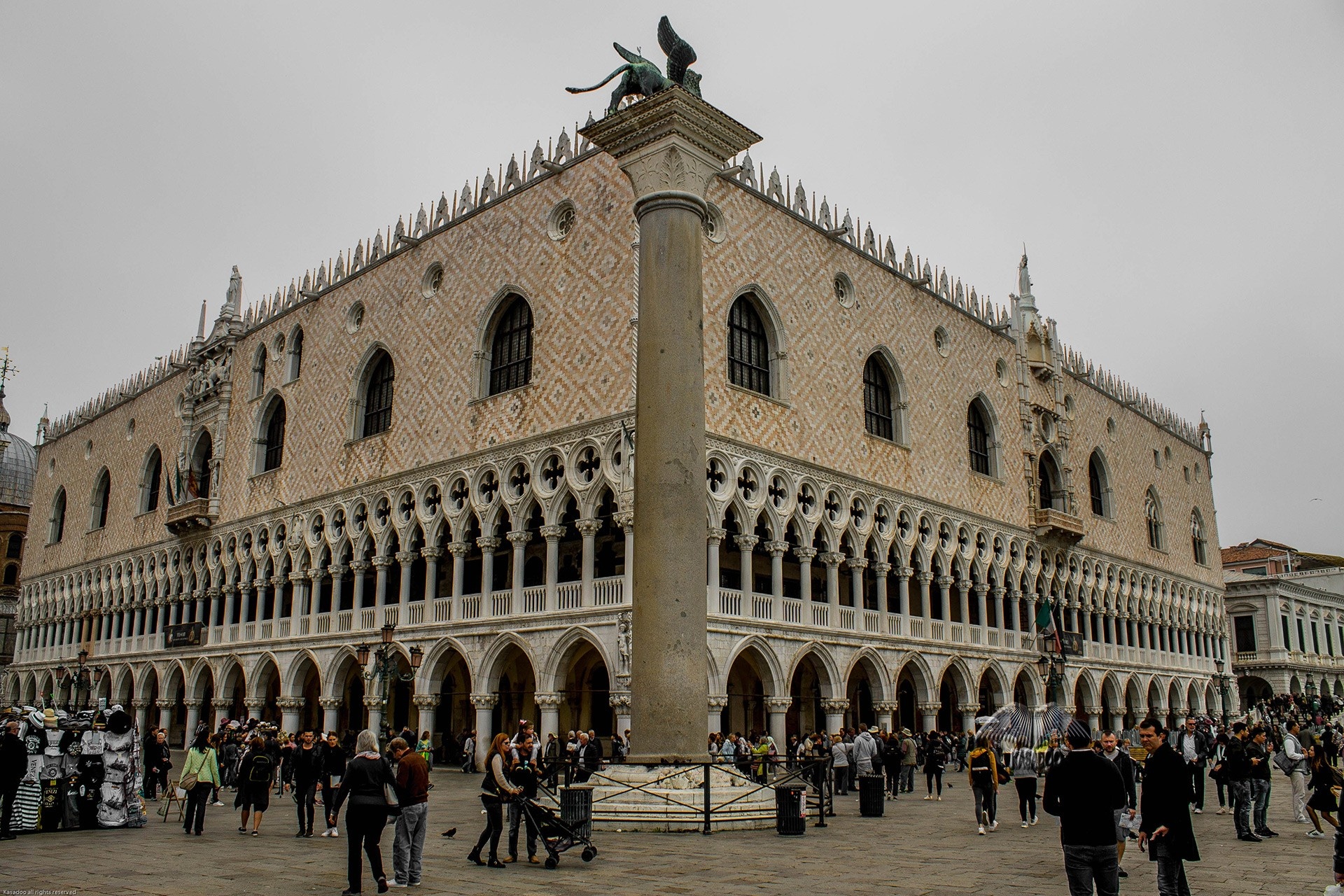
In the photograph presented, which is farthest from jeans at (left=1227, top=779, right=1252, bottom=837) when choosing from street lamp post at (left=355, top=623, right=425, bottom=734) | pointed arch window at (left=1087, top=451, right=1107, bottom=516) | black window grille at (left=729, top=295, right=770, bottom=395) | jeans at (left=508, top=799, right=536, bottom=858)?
pointed arch window at (left=1087, top=451, right=1107, bottom=516)

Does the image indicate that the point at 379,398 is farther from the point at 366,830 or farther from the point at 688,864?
the point at 366,830

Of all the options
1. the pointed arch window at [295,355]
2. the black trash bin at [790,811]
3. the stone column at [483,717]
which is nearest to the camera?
the black trash bin at [790,811]

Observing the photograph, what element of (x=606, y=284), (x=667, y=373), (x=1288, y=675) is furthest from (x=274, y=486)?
(x=1288, y=675)

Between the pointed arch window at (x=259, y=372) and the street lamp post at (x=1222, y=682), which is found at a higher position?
the pointed arch window at (x=259, y=372)

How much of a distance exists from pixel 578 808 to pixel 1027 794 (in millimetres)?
6101

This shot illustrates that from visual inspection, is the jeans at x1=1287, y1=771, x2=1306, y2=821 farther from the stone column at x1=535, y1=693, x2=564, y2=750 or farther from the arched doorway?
the arched doorway

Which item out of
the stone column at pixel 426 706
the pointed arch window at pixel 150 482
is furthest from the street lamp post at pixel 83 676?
the stone column at pixel 426 706

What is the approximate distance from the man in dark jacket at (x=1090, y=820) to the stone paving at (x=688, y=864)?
78.5 inches

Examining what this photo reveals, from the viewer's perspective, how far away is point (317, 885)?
821 centimetres

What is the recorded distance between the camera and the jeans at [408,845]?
8.23 metres

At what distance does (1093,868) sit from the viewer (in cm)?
604

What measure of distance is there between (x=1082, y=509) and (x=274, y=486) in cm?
2473

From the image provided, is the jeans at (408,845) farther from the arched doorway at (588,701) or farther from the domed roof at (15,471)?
the domed roof at (15,471)

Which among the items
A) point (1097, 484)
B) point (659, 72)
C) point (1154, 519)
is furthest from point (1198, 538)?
point (659, 72)
